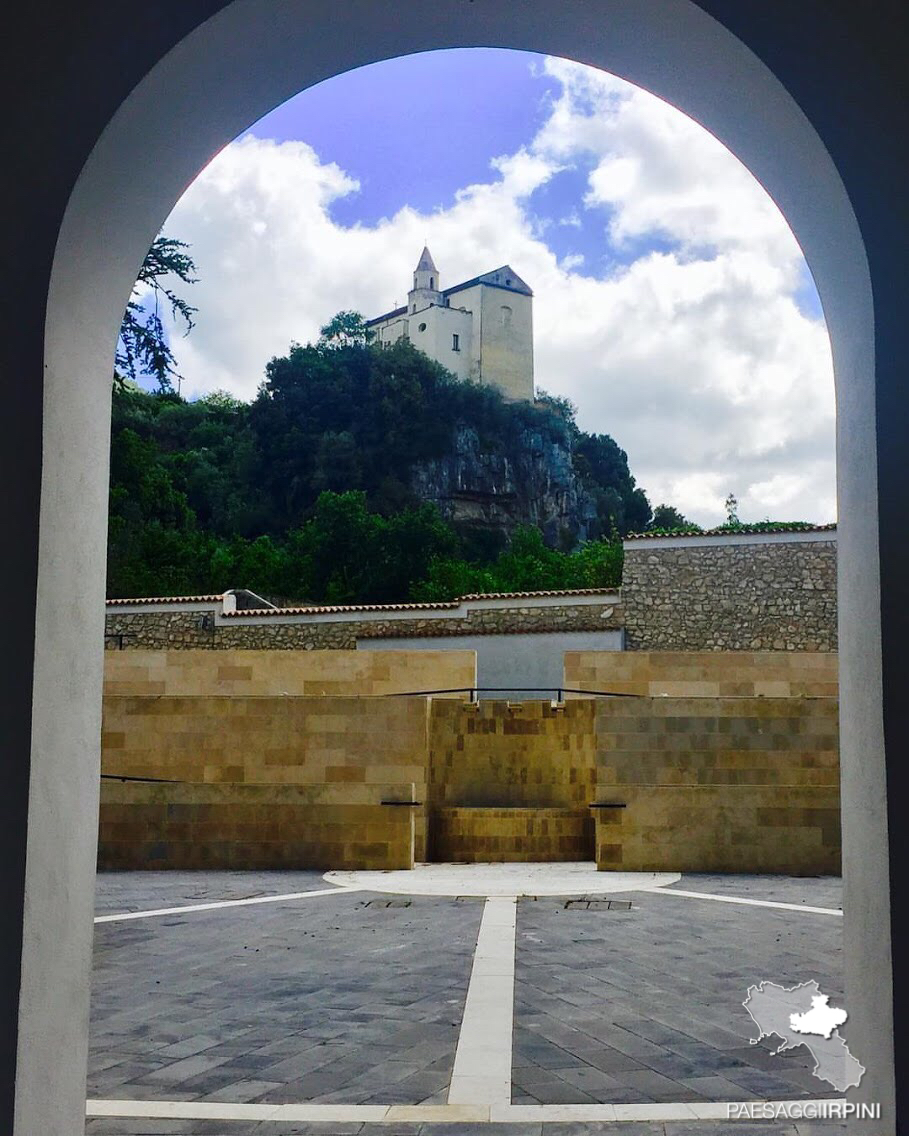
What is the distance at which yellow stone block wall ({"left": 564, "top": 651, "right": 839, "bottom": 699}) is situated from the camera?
15180mm

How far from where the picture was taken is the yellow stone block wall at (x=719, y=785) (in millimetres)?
9695

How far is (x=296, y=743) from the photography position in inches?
439

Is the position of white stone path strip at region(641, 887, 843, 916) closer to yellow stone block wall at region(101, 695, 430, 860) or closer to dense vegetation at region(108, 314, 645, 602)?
yellow stone block wall at region(101, 695, 430, 860)

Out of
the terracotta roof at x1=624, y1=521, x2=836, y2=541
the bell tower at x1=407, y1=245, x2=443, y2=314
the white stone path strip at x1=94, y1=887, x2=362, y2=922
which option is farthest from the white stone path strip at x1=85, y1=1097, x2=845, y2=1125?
the bell tower at x1=407, y1=245, x2=443, y2=314

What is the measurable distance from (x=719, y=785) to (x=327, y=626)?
11.6m

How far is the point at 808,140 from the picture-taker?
6.75ft

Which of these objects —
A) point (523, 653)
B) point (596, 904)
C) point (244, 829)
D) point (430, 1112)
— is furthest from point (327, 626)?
point (430, 1112)

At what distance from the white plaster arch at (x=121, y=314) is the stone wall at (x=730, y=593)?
18.2m

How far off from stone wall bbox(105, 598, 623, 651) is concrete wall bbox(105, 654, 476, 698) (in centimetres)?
399

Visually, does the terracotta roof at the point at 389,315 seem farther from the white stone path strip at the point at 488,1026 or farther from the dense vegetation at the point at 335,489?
the white stone path strip at the point at 488,1026

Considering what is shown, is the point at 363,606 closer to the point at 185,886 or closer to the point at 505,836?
the point at 505,836

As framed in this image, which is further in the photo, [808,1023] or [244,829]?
[244,829]

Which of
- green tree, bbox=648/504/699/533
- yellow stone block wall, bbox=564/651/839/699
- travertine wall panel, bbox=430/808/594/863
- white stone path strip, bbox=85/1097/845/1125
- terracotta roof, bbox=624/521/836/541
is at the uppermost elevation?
green tree, bbox=648/504/699/533

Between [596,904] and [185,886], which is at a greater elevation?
[596,904]
